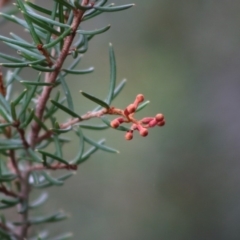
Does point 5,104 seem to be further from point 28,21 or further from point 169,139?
point 169,139

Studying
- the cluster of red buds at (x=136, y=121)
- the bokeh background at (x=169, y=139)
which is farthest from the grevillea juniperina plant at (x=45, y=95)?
the bokeh background at (x=169, y=139)

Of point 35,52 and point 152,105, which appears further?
point 152,105

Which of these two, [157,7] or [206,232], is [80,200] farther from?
[157,7]

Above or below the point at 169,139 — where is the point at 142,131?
above

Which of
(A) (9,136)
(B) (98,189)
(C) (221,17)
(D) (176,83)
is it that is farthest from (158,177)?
(A) (9,136)

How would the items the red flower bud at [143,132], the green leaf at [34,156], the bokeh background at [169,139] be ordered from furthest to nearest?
1. the bokeh background at [169,139]
2. the green leaf at [34,156]
3. the red flower bud at [143,132]

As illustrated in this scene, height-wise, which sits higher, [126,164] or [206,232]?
[126,164]

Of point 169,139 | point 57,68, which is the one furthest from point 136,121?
point 169,139

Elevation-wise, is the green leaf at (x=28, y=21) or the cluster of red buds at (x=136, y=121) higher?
the green leaf at (x=28, y=21)

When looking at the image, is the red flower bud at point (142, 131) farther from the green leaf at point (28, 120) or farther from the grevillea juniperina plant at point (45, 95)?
the green leaf at point (28, 120)
